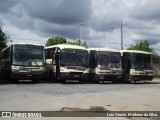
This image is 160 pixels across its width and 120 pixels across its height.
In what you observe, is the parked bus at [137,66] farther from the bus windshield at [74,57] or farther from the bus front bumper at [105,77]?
the bus windshield at [74,57]

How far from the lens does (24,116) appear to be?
35.5 ft

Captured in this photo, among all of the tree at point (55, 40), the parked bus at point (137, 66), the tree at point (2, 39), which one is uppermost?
the tree at point (55, 40)

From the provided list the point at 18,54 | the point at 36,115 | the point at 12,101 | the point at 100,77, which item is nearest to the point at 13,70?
the point at 18,54

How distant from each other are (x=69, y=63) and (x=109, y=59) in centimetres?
369

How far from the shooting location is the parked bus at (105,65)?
2680 centimetres

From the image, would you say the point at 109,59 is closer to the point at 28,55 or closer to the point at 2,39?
the point at 28,55

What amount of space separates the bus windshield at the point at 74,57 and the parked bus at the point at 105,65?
1.26 meters

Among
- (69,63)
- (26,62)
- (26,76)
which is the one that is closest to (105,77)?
(69,63)

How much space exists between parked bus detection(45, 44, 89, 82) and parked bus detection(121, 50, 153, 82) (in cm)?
415

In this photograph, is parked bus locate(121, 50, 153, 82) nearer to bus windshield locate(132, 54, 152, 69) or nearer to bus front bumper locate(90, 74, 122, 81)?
bus windshield locate(132, 54, 152, 69)

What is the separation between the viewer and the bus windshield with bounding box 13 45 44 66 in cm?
2431

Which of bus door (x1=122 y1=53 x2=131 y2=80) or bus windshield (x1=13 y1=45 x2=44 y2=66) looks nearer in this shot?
bus windshield (x1=13 y1=45 x2=44 y2=66)

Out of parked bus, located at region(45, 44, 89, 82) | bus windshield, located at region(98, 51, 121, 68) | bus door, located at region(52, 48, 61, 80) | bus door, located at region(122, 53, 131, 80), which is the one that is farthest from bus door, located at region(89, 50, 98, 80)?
bus door, located at region(52, 48, 61, 80)

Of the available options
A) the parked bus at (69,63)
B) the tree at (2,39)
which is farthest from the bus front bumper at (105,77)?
the tree at (2,39)
